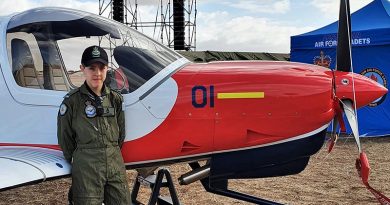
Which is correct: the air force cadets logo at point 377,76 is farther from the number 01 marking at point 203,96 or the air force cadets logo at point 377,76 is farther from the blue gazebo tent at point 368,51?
the number 01 marking at point 203,96

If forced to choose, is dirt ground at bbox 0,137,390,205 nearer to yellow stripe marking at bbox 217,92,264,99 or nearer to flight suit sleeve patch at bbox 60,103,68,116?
yellow stripe marking at bbox 217,92,264,99

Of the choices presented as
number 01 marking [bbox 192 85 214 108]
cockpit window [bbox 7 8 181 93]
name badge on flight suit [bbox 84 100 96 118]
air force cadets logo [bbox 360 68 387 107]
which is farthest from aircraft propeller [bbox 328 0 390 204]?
air force cadets logo [bbox 360 68 387 107]

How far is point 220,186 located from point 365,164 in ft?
3.78

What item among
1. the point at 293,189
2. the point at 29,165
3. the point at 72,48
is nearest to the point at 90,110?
the point at 29,165

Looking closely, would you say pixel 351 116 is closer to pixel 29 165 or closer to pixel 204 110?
pixel 204 110

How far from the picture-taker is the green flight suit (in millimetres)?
3031

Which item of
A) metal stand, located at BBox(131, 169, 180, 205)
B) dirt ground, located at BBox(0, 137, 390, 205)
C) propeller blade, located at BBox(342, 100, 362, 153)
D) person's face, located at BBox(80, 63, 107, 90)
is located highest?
person's face, located at BBox(80, 63, 107, 90)

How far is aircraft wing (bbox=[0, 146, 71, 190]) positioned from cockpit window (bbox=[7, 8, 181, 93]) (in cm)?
52

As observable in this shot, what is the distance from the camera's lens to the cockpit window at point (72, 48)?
3.67 metres

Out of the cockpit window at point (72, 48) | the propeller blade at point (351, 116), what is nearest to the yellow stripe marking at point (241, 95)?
the cockpit window at point (72, 48)

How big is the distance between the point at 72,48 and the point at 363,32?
8.98 m

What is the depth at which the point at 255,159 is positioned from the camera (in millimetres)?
3607

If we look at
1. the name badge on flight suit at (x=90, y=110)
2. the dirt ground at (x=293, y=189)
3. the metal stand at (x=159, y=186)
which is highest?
the name badge on flight suit at (x=90, y=110)

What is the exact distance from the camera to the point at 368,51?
1131cm
